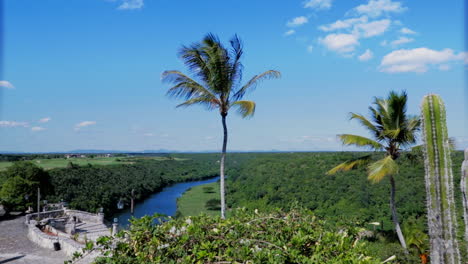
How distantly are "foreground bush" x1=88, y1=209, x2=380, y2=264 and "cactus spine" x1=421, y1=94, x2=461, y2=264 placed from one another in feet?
4.75

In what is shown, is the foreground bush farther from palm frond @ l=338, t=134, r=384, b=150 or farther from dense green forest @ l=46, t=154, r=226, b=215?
dense green forest @ l=46, t=154, r=226, b=215

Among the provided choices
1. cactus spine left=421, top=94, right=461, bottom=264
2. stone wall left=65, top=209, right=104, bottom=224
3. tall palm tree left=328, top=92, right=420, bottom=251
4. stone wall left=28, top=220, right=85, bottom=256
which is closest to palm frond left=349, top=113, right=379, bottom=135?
tall palm tree left=328, top=92, right=420, bottom=251

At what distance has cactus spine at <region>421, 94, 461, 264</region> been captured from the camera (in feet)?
10.3

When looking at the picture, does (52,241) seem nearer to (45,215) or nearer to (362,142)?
(45,215)

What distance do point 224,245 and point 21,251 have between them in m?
12.5

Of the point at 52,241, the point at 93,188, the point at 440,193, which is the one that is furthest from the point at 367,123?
the point at 93,188

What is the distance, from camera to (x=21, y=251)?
11.3 m

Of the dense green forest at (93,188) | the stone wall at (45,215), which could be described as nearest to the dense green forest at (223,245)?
the stone wall at (45,215)

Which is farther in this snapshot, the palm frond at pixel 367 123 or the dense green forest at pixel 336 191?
the dense green forest at pixel 336 191

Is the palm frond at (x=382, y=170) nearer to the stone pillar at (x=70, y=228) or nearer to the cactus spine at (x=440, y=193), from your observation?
the cactus spine at (x=440, y=193)

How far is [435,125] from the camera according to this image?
3.37m

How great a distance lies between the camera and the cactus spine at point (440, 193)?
313 cm

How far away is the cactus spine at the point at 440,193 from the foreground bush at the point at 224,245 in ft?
4.75

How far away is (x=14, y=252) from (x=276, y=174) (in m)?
22.0
